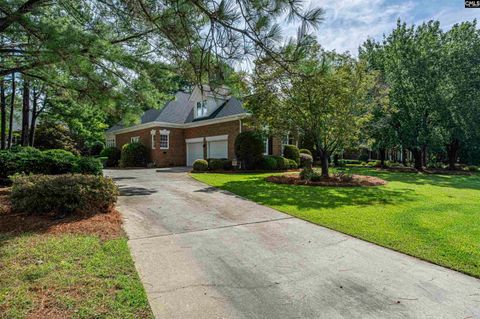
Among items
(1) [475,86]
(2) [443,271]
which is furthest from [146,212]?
(1) [475,86]

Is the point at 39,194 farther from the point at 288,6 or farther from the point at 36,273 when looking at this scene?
the point at 288,6

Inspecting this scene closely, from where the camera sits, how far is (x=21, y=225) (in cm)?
571

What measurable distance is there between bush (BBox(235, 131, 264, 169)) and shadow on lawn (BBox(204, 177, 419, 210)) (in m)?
6.73

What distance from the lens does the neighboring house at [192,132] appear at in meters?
21.6

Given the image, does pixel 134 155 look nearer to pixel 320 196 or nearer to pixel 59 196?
pixel 59 196

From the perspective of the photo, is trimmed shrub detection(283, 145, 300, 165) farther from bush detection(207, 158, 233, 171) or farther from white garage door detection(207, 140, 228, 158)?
bush detection(207, 158, 233, 171)

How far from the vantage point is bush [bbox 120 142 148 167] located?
23.8m

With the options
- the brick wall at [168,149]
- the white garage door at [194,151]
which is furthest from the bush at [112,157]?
the white garage door at [194,151]

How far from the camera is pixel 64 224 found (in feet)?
19.3

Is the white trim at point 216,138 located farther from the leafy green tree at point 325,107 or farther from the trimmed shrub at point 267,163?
the leafy green tree at point 325,107

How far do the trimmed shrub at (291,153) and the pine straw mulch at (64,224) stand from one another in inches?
662

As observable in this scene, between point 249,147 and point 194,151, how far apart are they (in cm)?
758

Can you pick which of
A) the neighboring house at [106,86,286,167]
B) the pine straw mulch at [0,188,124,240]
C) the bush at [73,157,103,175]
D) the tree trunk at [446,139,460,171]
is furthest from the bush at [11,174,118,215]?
the tree trunk at [446,139,460,171]

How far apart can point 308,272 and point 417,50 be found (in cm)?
2287
